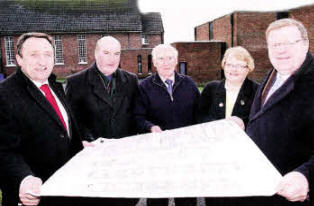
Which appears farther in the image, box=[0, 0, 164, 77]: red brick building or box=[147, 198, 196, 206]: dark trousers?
box=[0, 0, 164, 77]: red brick building

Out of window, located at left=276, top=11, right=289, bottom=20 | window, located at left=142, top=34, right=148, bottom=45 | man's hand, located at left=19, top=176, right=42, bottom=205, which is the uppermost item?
window, located at left=142, top=34, right=148, bottom=45

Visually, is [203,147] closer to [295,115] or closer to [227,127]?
[227,127]

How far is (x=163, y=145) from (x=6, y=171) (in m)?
1.00

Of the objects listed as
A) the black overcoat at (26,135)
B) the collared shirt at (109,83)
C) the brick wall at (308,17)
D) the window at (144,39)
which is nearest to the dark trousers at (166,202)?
the collared shirt at (109,83)

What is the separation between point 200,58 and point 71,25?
2212 cm

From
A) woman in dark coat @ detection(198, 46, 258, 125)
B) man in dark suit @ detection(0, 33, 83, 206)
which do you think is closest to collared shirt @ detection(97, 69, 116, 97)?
man in dark suit @ detection(0, 33, 83, 206)

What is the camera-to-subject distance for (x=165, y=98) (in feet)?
11.5

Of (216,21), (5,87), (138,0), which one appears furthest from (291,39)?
(138,0)

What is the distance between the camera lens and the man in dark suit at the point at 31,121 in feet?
5.96

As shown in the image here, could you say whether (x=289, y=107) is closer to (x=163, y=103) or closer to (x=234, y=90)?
(x=234, y=90)

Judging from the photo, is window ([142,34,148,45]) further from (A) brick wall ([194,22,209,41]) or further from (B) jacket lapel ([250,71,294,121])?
(B) jacket lapel ([250,71,294,121])

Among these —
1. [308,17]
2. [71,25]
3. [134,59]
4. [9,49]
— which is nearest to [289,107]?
[308,17]

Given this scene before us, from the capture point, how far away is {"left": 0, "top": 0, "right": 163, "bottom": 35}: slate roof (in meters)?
37.8

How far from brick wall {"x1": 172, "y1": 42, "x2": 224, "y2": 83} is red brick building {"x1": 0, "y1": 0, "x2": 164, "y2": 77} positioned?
44.6 ft
